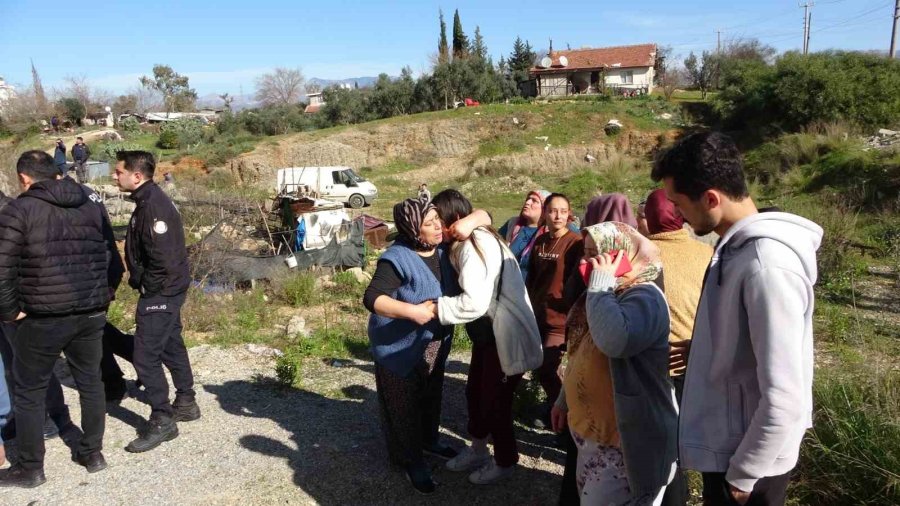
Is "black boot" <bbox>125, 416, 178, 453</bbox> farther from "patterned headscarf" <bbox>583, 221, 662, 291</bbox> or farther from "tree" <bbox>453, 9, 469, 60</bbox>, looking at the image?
"tree" <bbox>453, 9, 469, 60</bbox>

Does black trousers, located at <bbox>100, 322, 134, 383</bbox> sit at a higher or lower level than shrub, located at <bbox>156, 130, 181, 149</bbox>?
lower

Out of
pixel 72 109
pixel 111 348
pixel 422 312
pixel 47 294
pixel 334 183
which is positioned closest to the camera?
pixel 422 312

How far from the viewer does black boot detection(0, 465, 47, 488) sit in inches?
134

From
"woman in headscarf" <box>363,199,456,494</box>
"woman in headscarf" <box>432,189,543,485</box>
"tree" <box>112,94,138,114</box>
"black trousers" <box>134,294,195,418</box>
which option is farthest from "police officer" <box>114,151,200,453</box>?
"tree" <box>112,94,138,114</box>

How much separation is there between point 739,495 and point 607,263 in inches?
32.2

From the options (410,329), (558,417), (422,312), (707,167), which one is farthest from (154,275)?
(707,167)

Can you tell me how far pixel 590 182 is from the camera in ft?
75.6

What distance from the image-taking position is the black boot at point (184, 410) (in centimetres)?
424

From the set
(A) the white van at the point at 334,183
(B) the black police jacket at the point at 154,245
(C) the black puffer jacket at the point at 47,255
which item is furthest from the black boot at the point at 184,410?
(A) the white van at the point at 334,183

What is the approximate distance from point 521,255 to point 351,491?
75.6 inches

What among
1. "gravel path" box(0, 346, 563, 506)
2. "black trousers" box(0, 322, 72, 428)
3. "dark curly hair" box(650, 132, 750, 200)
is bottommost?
"gravel path" box(0, 346, 563, 506)

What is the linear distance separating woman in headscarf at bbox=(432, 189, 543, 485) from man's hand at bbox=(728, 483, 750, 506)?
1.35m

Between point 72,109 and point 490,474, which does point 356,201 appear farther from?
point 72,109

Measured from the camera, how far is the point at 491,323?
308 centimetres
